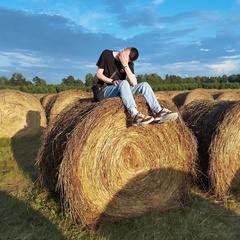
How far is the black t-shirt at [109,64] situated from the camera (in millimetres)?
5293

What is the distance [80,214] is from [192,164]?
198cm

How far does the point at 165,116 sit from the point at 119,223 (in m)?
1.66

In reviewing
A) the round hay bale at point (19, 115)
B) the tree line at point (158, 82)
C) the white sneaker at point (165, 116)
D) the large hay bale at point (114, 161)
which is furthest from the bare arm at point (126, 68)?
the tree line at point (158, 82)

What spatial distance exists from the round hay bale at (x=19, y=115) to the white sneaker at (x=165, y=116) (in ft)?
26.3

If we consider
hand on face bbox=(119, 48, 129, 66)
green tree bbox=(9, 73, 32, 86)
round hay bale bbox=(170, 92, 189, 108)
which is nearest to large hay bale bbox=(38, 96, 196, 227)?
hand on face bbox=(119, 48, 129, 66)

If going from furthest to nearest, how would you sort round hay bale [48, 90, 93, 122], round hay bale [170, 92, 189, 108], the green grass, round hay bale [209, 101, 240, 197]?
round hay bale [170, 92, 189, 108] < round hay bale [48, 90, 93, 122] < round hay bale [209, 101, 240, 197] < the green grass

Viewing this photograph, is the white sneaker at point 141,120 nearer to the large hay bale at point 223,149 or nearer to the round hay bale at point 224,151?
the large hay bale at point 223,149

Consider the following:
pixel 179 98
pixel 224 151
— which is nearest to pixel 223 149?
pixel 224 151

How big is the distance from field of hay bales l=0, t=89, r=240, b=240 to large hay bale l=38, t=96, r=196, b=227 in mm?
14

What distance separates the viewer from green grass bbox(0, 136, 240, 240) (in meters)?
4.28

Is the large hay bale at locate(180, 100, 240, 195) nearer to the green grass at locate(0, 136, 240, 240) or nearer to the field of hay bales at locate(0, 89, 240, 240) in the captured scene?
the field of hay bales at locate(0, 89, 240, 240)

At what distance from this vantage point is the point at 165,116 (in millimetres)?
4613

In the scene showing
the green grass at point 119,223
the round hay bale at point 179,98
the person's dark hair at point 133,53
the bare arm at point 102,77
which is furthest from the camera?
the round hay bale at point 179,98

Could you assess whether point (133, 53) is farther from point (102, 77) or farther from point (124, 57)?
point (102, 77)
